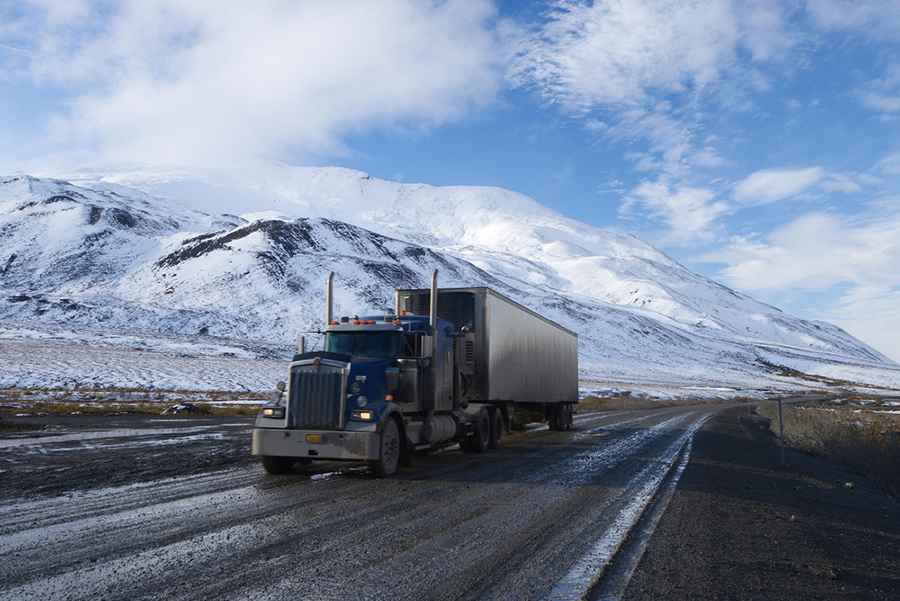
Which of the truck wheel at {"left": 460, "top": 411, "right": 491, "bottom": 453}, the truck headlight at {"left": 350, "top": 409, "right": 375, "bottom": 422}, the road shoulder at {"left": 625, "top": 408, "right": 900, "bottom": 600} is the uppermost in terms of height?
the truck headlight at {"left": 350, "top": 409, "right": 375, "bottom": 422}

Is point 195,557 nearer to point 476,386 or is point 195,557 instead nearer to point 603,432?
point 476,386

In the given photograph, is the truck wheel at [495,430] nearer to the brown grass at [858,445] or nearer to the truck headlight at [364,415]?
the truck headlight at [364,415]

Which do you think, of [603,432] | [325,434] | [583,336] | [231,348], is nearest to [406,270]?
[583,336]

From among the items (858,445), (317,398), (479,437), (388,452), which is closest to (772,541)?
(388,452)

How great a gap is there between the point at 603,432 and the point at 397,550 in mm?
19057

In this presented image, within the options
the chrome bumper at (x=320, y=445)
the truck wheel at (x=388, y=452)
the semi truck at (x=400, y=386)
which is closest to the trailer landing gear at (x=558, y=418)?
the semi truck at (x=400, y=386)

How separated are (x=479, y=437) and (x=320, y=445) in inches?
250

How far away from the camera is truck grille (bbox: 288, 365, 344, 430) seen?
1224 centimetres

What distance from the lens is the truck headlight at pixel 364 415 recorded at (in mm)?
12242

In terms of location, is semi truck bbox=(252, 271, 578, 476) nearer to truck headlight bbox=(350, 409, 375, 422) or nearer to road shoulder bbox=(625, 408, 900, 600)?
truck headlight bbox=(350, 409, 375, 422)

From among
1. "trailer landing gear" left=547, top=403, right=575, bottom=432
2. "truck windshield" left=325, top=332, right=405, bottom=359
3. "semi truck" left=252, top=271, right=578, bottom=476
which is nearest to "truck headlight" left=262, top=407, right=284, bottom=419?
"semi truck" left=252, top=271, right=578, bottom=476

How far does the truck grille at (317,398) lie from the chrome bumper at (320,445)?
0.65ft

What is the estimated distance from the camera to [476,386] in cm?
1806

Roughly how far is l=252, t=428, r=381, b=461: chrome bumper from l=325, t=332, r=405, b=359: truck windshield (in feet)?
6.85
